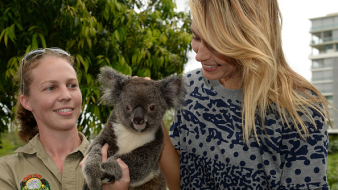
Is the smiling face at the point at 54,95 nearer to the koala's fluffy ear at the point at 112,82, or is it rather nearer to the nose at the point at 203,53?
the koala's fluffy ear at the point at 112,82

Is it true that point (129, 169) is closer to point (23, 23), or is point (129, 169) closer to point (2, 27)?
point (2, 27)

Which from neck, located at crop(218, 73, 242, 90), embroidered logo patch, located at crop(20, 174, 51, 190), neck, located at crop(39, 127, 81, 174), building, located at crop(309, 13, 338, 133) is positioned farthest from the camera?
building, located at crop(309, 13, 338, 133)

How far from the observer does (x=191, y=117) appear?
179 centimetres

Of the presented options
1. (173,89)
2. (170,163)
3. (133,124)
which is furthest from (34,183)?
(173,89)

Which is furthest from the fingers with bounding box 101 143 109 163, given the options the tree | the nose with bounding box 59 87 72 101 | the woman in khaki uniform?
the tree

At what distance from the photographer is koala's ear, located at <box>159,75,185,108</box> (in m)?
1.67

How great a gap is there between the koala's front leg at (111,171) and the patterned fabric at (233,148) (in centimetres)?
47

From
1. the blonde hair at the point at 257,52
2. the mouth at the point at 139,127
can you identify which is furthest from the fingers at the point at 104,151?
the blonde hair at the point at 257,52

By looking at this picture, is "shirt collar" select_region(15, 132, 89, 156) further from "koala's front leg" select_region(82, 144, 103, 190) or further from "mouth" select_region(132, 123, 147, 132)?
"mouth" select_region(132, 123, 147, 132)

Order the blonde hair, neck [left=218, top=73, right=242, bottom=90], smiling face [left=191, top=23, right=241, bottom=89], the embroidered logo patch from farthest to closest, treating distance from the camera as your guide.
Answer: neck [left=218, top=73, right=242, bottom=90]
the embroidered logo patch
smiling face [left=191, top=23, right=241, bottom=89]
the blonde hair

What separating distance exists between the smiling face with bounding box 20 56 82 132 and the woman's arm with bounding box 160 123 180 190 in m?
0.57

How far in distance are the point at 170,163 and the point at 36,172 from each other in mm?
775

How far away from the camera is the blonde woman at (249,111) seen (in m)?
1.43

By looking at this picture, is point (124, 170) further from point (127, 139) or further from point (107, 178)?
point (127, 139)
